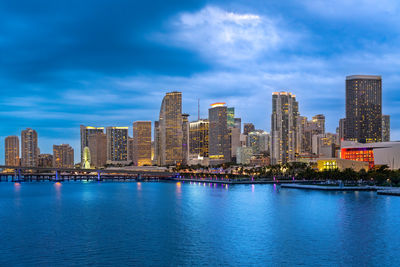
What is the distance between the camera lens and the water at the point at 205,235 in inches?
1938

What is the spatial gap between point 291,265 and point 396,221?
33988 mm

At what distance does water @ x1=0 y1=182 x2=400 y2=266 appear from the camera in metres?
49.2

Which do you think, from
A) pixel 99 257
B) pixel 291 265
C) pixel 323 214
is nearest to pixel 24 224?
pixel 99 257

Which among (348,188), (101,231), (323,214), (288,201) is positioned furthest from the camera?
(348,188)

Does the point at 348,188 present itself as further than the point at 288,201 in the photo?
Yes

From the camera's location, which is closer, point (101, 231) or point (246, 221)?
point (101, 231)

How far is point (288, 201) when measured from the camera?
106 meters

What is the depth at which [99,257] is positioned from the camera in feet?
164

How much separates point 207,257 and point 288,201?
197ft

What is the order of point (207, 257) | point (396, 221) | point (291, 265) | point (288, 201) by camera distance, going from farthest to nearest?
point (288, 201), point (396, 221), point (207, 257), point (291, 265)

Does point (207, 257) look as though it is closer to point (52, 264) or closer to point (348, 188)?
point (52, 264)

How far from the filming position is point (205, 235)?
62656 millimetres

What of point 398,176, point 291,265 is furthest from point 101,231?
point 398,176

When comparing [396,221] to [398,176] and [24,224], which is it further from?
[398,176]
